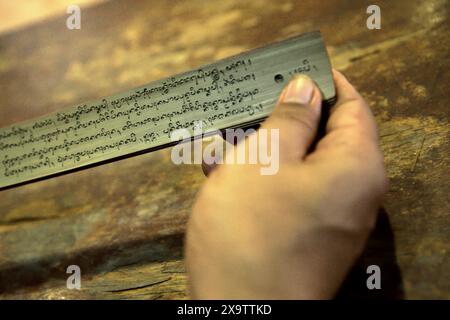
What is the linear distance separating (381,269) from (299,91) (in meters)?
0.34

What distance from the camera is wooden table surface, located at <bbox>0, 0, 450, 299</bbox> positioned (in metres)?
0.83

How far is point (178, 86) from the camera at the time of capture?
838 mm

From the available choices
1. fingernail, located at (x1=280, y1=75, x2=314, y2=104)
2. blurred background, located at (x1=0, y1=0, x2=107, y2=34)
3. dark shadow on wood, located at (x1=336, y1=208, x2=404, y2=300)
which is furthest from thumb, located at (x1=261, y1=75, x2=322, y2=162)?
blurred background, located at (x1=0, y1=0, x2=107, y2=34)

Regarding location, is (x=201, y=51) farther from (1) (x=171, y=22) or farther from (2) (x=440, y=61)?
(2) (x=440, y=61)

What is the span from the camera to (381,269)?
77 centimetres

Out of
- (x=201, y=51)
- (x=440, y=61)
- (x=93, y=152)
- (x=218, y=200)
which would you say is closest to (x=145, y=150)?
(x=93, y=152)

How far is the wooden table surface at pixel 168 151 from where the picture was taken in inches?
32.8

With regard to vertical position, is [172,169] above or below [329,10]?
below

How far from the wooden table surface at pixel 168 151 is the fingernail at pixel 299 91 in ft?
0.94

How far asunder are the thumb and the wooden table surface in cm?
25

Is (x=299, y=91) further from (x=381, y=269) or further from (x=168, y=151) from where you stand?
(x=168, y=151)

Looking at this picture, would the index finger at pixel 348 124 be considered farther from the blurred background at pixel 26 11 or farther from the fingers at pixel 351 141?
the blurred background at pixel 26 11

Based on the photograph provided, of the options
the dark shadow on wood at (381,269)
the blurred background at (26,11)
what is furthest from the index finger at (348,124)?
the blurred background at (26,11)
